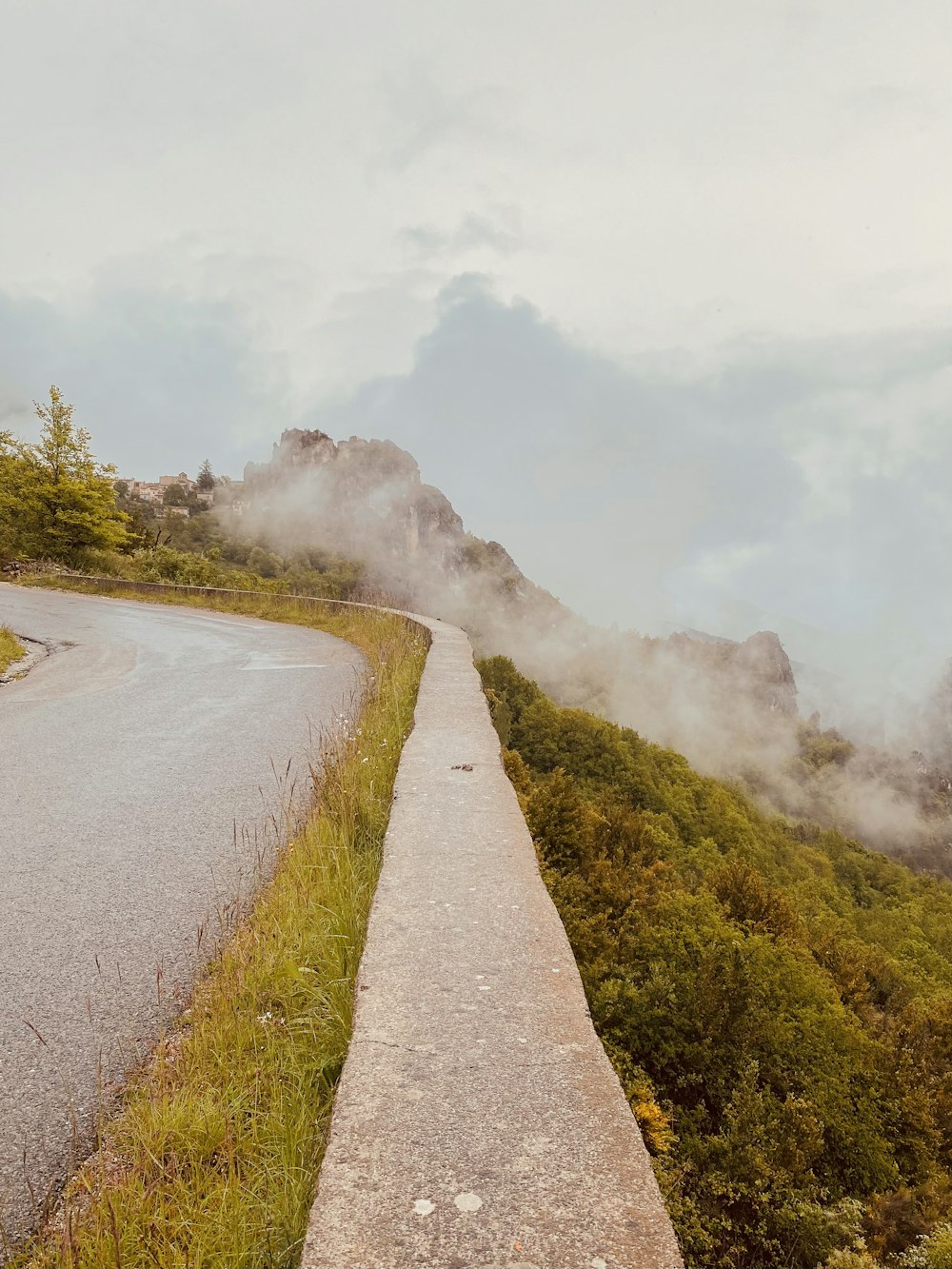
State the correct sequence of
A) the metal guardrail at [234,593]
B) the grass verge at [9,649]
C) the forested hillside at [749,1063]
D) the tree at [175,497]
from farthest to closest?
the tree at [175,497] → the metal guardrail at [234,593] → the grass verge at [9,649] → the forested hillside at [749,1063]

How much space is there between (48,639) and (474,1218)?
14230 millimetres

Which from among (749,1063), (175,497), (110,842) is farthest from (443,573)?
(749,1063)

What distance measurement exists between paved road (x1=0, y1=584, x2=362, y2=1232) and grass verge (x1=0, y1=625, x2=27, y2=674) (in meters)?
0.57

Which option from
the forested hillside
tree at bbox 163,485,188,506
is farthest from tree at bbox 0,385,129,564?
tree at bbox 163,485,188,506

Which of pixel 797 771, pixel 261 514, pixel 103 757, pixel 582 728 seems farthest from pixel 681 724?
pixel 103 757

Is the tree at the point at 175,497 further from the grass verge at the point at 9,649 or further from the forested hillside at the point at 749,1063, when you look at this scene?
the forested hillside at the point at 749,1063

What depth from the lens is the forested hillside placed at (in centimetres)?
242

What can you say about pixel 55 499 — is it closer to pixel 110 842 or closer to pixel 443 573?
pixel 110 842

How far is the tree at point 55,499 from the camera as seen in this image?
2897cm

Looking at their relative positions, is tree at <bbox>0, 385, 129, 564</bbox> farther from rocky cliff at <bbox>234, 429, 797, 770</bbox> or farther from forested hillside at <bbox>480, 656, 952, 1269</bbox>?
rocky cliff at <bbox>234, 429, 797, 770</bbox>

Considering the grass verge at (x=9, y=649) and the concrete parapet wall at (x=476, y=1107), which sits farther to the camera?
the grass verge at (x=9, y=649)

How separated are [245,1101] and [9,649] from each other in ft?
37.3

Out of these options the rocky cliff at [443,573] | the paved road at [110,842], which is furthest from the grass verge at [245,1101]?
the rocky cliff at [443,573]

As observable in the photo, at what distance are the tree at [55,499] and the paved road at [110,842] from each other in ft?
69.9
